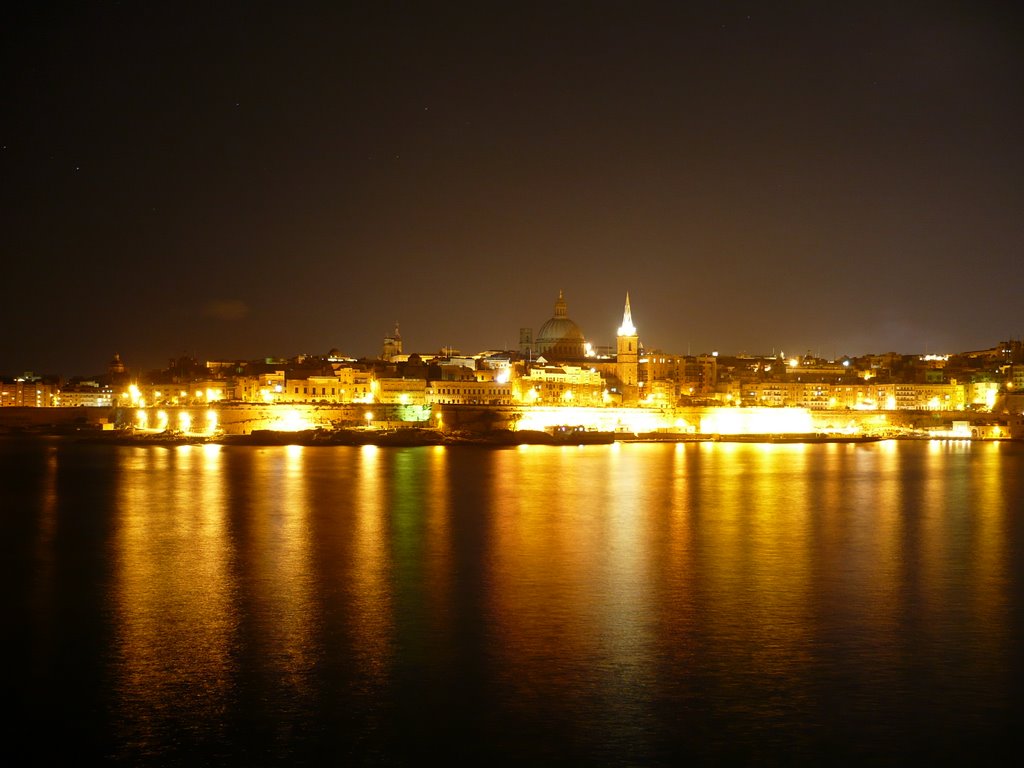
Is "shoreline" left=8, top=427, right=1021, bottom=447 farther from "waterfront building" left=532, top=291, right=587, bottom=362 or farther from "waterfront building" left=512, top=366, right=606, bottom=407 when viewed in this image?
"waterfront building" left=532, top=291, right=587, bottom=362

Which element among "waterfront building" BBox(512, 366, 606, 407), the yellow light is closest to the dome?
"waterfront building" BBox(512, 366, 606, 407)

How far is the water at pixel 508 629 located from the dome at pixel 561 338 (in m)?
38.8

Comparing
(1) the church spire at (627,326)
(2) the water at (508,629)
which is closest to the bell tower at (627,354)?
(1) the church spire at (627,326)

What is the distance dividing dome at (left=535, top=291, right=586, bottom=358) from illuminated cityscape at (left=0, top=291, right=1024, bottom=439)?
81 mm

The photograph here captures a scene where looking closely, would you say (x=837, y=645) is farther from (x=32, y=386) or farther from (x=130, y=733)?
(x=32, y=386)

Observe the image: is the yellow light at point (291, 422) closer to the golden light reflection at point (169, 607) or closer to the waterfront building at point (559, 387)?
the waterfront building at point (559, 387)

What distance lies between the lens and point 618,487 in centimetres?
2086

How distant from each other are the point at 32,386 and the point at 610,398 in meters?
26.2

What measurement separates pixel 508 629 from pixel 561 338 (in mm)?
49103

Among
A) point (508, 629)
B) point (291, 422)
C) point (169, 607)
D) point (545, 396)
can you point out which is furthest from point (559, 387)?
point (508, 629)

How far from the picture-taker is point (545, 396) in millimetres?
46594

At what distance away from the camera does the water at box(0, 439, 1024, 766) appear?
660cm

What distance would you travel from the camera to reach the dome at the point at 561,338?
5750cm

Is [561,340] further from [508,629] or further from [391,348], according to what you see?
[508,629]
